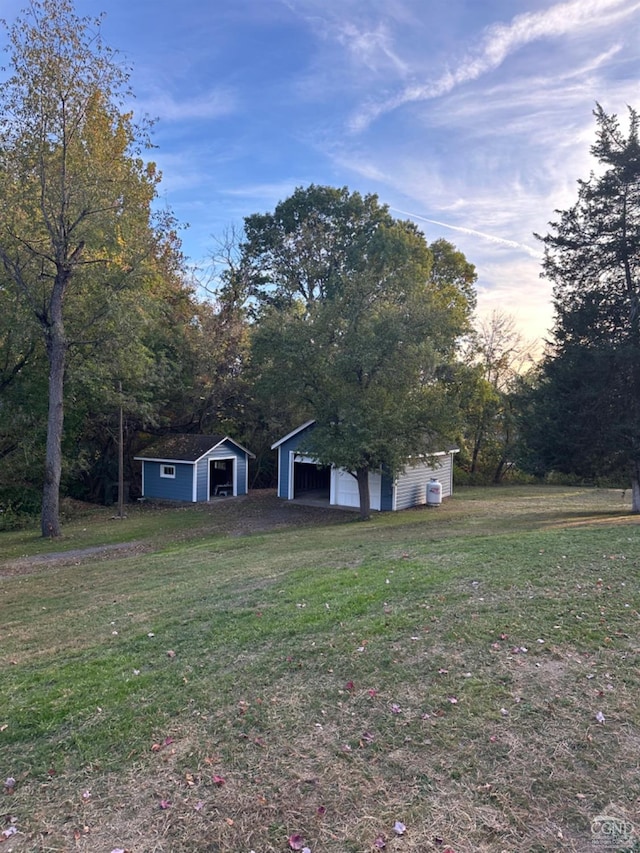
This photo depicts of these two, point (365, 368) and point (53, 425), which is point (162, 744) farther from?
point (53, 425)

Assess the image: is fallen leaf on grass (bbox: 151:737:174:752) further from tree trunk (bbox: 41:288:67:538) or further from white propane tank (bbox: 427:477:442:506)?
white propane tank (bbox: 427:477:442:506)

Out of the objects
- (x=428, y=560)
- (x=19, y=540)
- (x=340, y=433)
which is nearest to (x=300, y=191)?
(x=340, y=433)

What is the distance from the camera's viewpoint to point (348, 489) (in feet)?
69.1

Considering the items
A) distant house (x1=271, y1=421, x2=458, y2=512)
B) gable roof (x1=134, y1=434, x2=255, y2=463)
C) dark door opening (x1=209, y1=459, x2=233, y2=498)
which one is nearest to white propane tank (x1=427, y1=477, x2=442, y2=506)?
distant house (x1=271, y1=421, x2=458, y2=512)

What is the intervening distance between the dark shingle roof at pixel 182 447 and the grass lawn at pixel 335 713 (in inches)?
601

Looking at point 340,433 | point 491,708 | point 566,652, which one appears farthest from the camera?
point 340,433

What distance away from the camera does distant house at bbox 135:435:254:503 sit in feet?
75.8

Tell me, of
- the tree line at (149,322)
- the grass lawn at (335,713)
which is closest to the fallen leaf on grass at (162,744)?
the grass lawn at (335,713)

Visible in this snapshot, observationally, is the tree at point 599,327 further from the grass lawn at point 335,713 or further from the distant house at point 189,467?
the distant house at point 189,467

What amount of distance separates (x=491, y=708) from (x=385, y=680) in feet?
2.76

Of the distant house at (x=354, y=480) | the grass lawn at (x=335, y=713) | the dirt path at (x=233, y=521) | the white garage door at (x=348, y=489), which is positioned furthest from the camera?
the white garage door at (x=348, y=489)

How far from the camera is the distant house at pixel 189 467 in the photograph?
23.1 meters

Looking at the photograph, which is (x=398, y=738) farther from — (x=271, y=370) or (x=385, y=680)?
(x=271, y=370)

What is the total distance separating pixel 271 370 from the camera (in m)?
17.8
